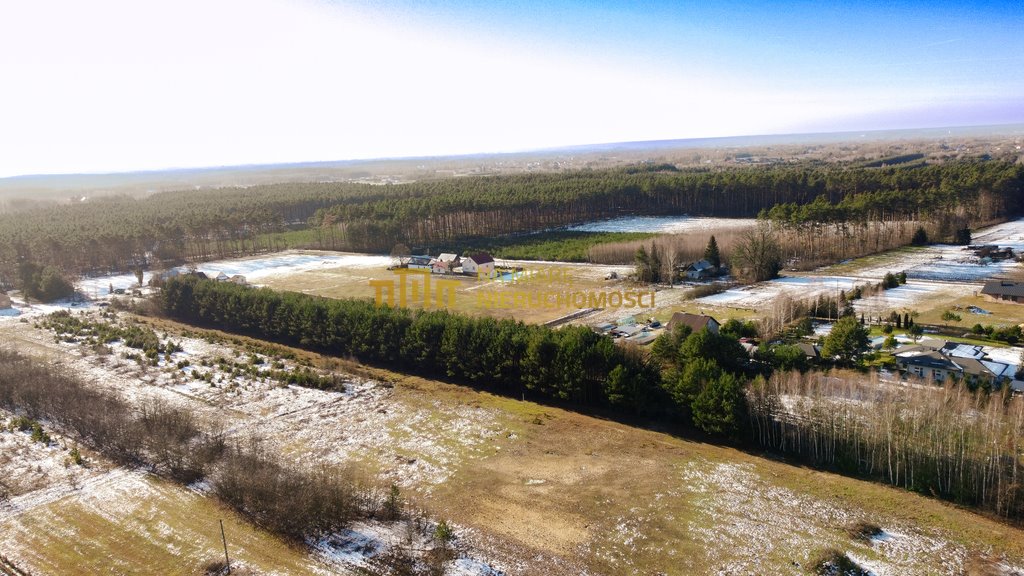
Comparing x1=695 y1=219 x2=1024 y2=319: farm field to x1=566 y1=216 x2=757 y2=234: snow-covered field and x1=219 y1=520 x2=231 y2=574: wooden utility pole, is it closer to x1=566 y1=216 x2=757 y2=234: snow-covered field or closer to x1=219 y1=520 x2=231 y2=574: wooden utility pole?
x1=566 y1=216 x2=757 y2=234: snow-covered field

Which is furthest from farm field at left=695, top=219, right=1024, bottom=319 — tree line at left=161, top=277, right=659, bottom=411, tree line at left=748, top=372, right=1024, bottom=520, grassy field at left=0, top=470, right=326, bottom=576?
grassy field at left=0, top=470, right=326, bottom=576

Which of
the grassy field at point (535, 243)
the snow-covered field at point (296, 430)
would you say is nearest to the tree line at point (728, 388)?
the snow-covered field at point (296, 430)

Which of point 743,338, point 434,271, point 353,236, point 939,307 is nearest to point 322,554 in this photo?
point 743,338

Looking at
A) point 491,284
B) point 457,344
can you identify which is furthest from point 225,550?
point 491,284

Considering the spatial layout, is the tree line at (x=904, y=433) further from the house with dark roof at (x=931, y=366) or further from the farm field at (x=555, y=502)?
the house with dark roof at (x=931, y=366)

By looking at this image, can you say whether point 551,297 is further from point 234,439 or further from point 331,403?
point 234,439

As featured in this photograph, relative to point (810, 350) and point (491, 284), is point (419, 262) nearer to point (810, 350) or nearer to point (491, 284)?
point (491, 284)
